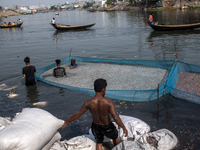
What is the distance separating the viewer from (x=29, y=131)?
2922 mm

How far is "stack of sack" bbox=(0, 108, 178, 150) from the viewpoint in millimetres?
2797

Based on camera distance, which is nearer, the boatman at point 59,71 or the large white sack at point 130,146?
the large white sack at point 130,146

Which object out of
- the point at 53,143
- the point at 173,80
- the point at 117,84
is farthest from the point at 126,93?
the point at 53,143

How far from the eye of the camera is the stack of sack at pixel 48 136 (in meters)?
2.80

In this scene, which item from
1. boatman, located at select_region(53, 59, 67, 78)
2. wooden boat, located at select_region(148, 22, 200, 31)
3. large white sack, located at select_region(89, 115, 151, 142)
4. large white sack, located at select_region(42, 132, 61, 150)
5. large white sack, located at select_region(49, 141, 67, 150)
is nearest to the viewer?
large white sack, located at select_region(42, 132, 61, 150)

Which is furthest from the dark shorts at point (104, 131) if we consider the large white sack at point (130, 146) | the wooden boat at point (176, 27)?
the wooden boat at point (176, 27)

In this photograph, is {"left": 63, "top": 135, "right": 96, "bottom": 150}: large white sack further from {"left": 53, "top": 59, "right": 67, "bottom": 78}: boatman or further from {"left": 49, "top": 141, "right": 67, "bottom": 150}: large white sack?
{"left": 53, "top": 59, "right": 67, "bottom": 78}: boatman

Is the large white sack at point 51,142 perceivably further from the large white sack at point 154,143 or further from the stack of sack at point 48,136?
the large white sack at point 154,143

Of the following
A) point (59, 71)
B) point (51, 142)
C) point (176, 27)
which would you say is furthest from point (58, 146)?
point (176, 27)

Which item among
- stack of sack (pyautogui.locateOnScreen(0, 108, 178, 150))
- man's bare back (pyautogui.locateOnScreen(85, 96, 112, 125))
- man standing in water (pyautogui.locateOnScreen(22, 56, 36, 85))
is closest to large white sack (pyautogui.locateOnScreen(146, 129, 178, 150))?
stack of sack (pyautogui.locateOnScreen(0, 108, 178, 150))

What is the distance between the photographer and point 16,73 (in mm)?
9453

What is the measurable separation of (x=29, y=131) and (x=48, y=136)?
1.17ft

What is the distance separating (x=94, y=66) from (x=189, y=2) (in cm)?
5920

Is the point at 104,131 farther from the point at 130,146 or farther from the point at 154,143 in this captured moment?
the point at 154,143
